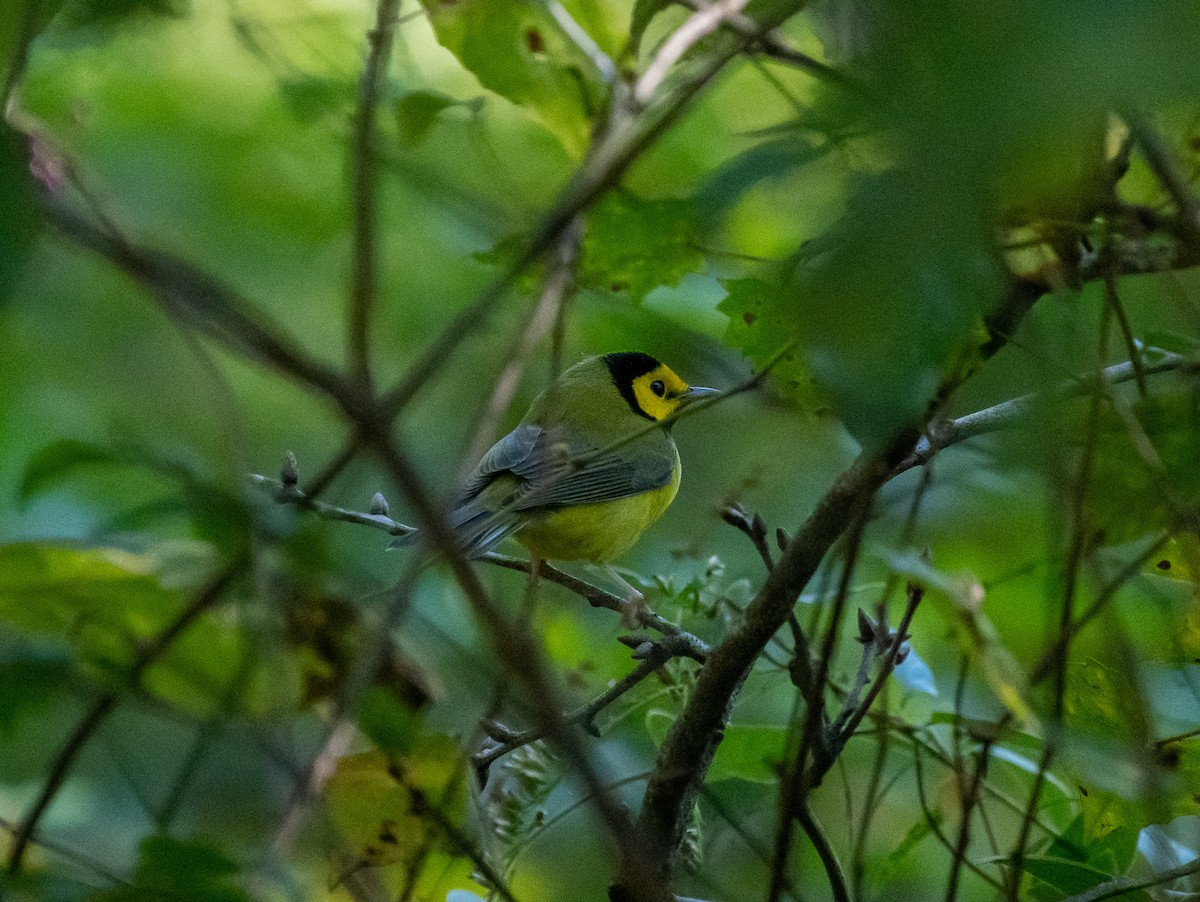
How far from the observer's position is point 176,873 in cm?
75

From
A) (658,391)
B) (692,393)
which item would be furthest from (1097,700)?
(658,391)

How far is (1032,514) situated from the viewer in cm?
158

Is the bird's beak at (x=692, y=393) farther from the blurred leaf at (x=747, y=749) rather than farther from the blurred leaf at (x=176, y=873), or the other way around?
the blurred leaf at (x=176, y=873)

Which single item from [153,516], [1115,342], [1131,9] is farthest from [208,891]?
[1115,342]

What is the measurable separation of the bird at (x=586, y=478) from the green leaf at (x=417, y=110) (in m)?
0.89

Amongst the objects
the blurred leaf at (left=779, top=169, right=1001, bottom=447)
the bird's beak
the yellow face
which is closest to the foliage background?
the blurred leaf at (left=779, top=169, right=1001, bottom=447)

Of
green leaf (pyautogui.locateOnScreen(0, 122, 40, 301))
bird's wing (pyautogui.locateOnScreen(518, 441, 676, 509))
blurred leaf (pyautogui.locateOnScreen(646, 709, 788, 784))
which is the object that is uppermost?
bird's wing (pyautogui.locateOnScreen(518, 441, 676, 509))

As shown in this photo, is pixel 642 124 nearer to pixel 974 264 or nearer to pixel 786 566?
pixel 786 566

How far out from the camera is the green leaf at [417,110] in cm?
137

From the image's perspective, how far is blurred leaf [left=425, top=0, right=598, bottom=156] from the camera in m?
1.30

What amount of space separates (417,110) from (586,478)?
134 cm

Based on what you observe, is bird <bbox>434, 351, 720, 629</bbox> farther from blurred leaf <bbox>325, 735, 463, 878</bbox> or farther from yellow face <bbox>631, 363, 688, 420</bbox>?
blurred leaf <bbox>325, 735, 463, 878</bbox>

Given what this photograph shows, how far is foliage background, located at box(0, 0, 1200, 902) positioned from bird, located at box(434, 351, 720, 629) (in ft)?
0.34

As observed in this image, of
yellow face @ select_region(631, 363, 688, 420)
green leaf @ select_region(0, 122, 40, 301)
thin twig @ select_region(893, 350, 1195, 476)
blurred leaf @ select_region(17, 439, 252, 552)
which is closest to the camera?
green leaf @ select_region(0, 122, 40, 301)
